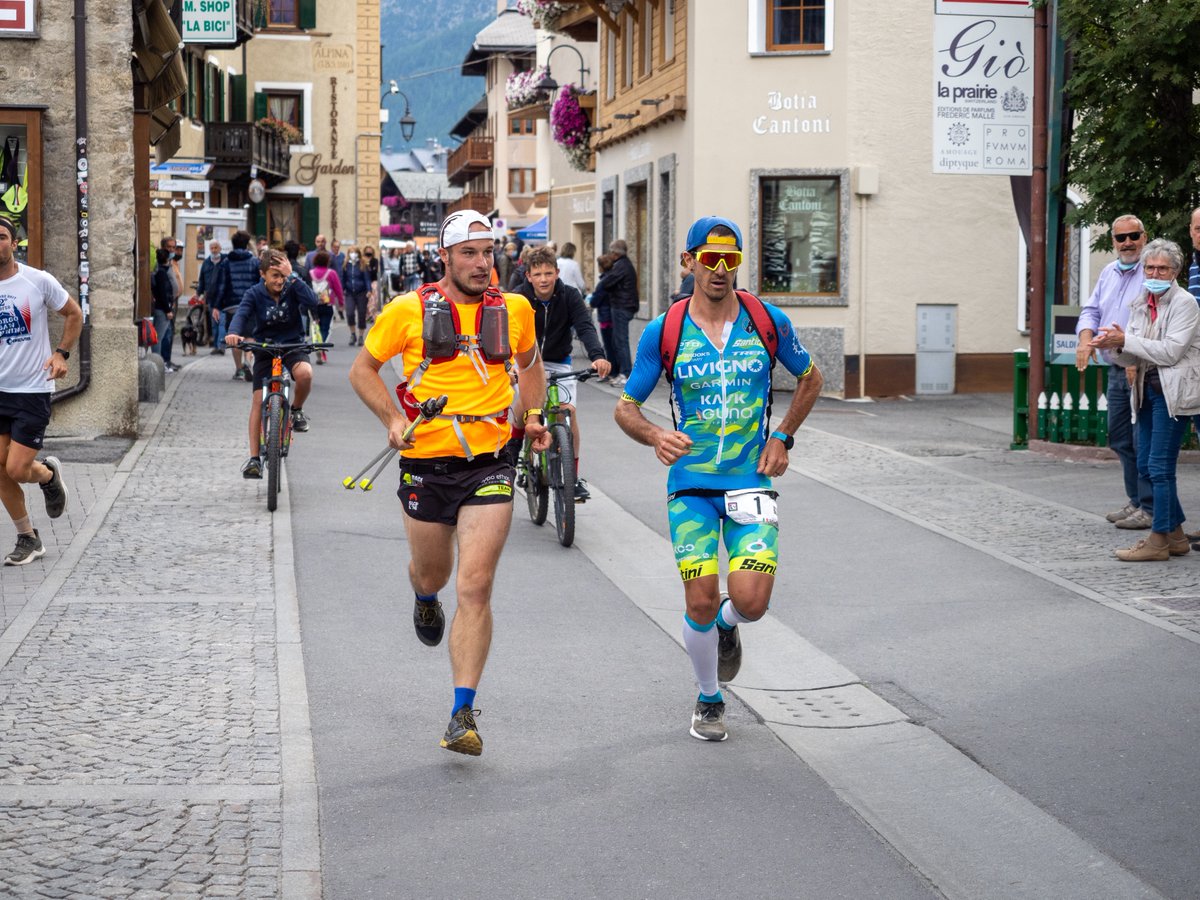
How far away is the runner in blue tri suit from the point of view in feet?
20.5

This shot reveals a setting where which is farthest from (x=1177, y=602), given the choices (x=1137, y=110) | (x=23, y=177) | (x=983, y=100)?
(x=23, y=177)

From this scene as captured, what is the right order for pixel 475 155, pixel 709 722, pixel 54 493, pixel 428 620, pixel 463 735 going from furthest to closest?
pixel 475 155, pixel 54 493, pixel 428 620, pixel 709 722, pixel 463 735

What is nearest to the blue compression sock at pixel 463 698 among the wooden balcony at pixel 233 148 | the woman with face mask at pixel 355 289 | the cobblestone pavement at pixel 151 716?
the cobblestone pavement at pixel 151 716

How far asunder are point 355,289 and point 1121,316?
951 inches

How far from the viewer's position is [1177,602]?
8891 millimetres

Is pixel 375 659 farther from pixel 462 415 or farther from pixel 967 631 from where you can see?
pixel 967 631

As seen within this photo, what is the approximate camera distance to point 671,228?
25719 mm

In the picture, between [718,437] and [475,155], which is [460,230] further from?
[475,155]

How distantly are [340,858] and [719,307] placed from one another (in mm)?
2354

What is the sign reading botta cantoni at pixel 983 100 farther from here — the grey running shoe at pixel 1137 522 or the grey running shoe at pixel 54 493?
the grey running shoe at pixel 54 493

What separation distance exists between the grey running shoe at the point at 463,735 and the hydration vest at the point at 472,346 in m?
0.85

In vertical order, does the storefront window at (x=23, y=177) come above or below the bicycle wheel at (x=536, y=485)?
above

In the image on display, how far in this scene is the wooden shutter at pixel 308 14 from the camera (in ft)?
184

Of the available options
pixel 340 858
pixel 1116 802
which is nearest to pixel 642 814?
pixel 340 858
